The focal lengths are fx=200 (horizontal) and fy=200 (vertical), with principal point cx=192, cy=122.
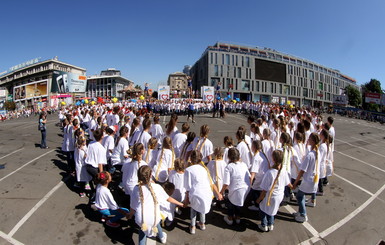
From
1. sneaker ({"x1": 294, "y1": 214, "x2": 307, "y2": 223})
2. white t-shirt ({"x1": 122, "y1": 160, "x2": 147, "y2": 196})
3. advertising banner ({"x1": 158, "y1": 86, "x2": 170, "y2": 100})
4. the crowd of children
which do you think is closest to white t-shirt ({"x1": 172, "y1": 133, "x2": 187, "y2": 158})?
the crowd of children

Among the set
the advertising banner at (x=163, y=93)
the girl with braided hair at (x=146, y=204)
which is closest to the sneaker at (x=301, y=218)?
the girl with braided hair at (x=146, y=204)

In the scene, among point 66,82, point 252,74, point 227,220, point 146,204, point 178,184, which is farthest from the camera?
point 252,74

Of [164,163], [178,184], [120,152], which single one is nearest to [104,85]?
[120,152]

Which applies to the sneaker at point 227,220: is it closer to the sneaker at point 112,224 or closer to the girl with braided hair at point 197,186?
the girl with braided hair at point 197,186

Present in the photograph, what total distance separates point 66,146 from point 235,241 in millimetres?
6141

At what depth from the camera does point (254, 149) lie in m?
4.56

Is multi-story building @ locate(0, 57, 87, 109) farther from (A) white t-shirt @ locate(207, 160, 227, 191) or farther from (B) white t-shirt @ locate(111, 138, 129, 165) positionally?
(A) white t-shirt @ locate(207, 160, 227, 191)

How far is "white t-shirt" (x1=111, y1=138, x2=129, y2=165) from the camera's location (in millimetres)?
5363

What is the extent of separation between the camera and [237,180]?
3.95m

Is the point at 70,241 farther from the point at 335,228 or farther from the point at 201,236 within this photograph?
the point at 335,228

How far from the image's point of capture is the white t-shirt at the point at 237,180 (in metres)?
3.93

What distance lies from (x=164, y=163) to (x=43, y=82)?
238ft

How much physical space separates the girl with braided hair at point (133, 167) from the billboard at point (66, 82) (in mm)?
46635

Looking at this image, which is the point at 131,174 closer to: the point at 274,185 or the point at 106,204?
the point at 106,204
